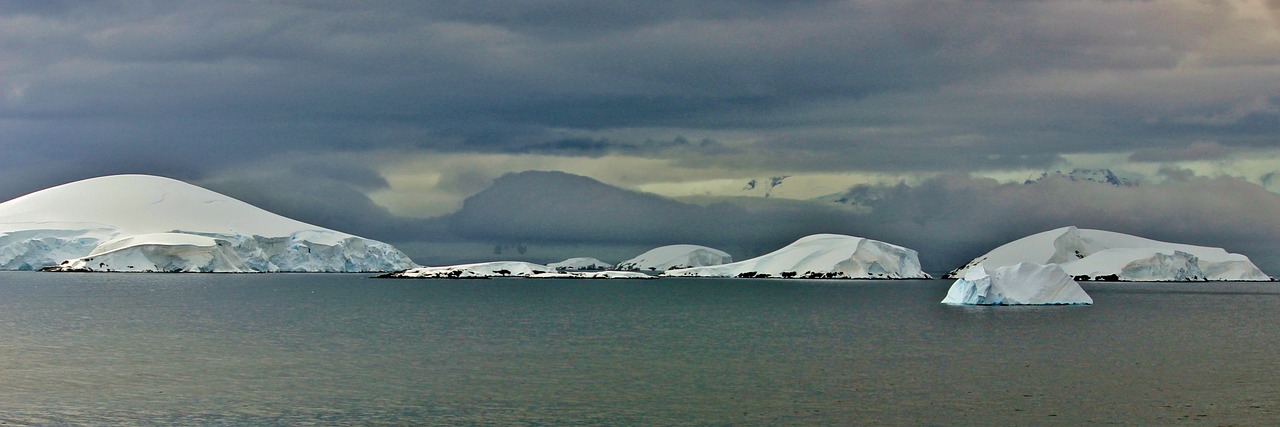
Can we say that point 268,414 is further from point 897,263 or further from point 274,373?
point 897,263

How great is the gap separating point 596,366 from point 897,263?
132119 millimetres

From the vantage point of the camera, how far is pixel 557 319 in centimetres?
6303

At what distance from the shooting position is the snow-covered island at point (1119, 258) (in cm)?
16062

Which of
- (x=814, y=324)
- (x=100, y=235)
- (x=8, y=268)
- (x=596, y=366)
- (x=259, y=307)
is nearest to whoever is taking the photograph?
(x=596, y=366)

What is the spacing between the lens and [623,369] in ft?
113

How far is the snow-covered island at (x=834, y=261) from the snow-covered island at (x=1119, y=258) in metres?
12.3

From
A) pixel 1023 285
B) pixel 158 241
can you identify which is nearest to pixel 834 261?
pixel 1023 285

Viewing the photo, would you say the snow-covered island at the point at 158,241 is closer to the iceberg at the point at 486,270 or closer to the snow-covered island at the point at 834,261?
the iceberg at the point at 486,270

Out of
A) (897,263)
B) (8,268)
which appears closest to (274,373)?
(897,263)

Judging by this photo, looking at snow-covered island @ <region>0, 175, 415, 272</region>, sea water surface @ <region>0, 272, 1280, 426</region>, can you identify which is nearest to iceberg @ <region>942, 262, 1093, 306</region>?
sea water surface @ <region>0, 272, 1280, 426</region>

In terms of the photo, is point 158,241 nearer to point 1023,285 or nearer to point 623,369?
point 1023,285

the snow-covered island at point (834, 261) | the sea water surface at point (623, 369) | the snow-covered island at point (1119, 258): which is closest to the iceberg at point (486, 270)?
the snow-covered island at point (834, 261)

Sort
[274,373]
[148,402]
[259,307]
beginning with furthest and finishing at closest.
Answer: [259,307] → [274,373] → [148,402]

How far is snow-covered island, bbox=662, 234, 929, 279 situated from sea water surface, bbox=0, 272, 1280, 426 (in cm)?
8589
